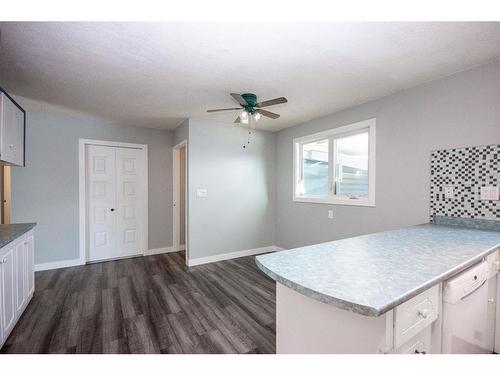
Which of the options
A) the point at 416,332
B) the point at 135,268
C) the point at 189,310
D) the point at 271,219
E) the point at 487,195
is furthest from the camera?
the point at 271,219

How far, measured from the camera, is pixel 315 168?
373 centimetres

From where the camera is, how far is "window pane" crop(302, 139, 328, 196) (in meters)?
3.53

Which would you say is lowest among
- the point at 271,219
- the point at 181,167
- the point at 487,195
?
the point at 271,219

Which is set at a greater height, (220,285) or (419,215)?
(419,215)

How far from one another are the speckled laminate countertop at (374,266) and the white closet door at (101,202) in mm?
3595

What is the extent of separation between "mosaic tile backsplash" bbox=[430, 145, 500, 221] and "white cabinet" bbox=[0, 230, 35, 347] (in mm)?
3733

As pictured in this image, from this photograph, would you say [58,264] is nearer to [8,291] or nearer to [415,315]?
[8,291]

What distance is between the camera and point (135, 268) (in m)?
3.45

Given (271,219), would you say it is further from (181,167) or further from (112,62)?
(112,62)

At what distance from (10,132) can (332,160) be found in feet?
12.3

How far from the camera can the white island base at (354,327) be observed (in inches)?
30.8

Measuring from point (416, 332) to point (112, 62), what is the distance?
8.70 ft

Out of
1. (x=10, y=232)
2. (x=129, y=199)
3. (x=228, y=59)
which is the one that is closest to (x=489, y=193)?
(x=228, y=59)

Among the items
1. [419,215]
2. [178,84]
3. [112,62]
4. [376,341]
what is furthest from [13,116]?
[419,215]
